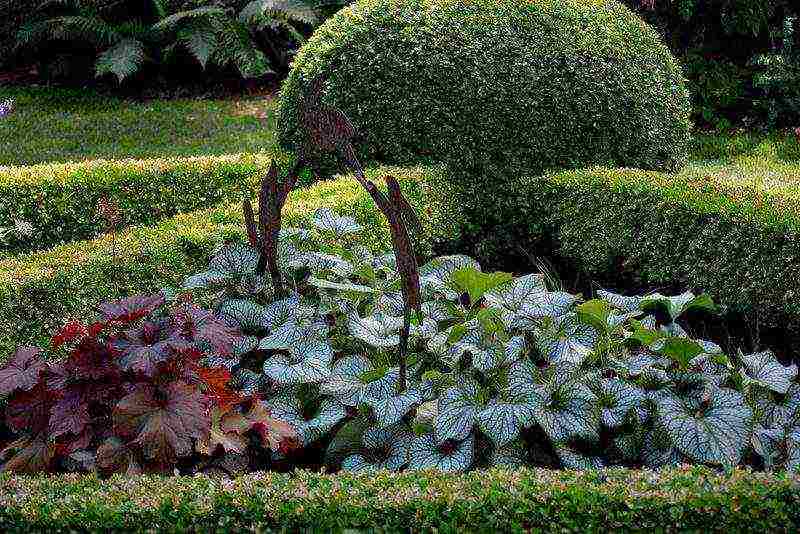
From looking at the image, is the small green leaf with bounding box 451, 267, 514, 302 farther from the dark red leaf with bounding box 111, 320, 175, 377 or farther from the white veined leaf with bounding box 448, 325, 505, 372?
the dark red leaf with bounding box 111, 320, 175, 377

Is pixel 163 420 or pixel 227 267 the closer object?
pixel 163 420

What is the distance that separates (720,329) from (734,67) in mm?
5714

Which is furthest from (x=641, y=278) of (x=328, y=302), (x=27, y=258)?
(x=27, y=258)

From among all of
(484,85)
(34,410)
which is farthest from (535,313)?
(484,85)

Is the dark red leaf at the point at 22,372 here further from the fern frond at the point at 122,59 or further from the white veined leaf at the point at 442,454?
the fern frond at the point at 122,59

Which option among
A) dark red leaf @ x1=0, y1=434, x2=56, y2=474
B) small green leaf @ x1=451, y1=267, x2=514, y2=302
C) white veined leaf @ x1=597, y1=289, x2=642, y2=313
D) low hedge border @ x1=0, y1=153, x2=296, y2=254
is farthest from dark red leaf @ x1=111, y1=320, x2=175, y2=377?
low hedge border @ x1=0, y1=153, x2=296, y2=254

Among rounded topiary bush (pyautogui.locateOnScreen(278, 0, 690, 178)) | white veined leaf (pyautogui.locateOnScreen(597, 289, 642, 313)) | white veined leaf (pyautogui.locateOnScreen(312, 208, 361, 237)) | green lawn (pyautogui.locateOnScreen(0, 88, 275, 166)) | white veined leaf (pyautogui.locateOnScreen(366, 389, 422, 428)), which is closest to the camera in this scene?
white veined leaf (pyautogui.locateOnScreen(366, 389, 422, 428))

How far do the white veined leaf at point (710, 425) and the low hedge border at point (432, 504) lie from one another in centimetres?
37

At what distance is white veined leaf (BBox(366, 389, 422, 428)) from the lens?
10.6 ft

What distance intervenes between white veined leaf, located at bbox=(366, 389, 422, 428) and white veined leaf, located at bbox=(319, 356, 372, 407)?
0.32 ft

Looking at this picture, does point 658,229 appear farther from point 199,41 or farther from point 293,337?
point 199,41

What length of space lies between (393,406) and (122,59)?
8.11 metres

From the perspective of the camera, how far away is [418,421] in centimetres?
330

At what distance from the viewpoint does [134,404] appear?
3053 millimetres
